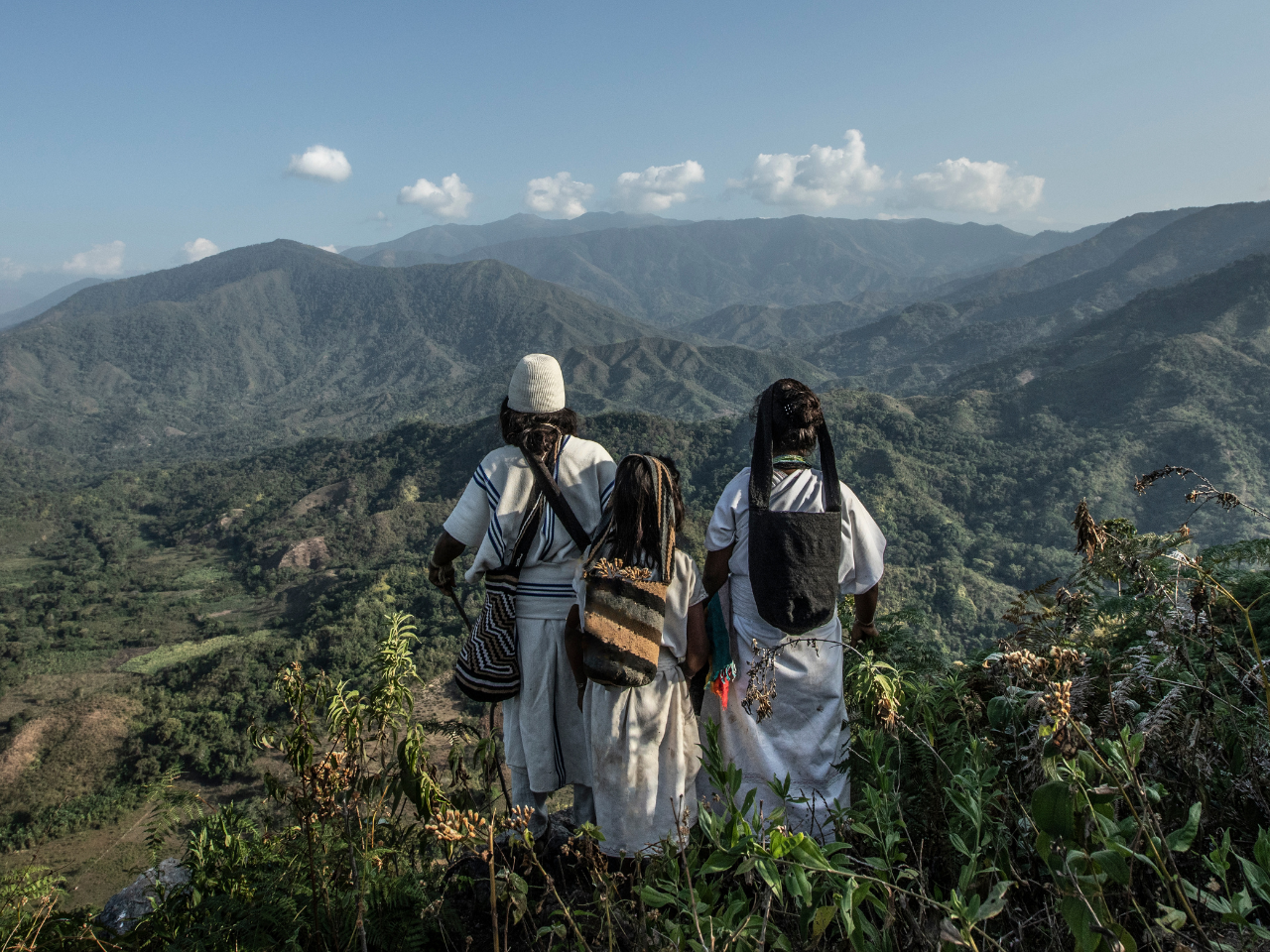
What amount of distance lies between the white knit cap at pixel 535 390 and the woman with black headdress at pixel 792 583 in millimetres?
676

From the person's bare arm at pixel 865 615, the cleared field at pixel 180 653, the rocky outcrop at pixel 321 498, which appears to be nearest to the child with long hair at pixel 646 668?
the person's bare arm at pixel 865 615

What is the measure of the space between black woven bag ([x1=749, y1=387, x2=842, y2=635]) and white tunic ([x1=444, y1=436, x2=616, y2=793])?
1.67ft

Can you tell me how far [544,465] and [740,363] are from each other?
101 metres

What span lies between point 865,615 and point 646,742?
0.92 metres

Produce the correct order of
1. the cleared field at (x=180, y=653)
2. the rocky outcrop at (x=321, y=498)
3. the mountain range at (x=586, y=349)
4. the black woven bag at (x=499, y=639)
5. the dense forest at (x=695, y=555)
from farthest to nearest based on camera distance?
1. the mountain range at (x=586, y=349)
2. the rocky outcrop at (x=321, y=498)
3. the cleared field at (x=180, y=653)
4. the black woven bag at (x=499, y=639)
5. the dense forest at (x=695, y=555)

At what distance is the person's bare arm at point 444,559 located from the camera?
2.33 m

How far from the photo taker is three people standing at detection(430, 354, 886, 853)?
208 centimetres

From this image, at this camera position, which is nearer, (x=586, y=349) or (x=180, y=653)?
(x=180, y=653)

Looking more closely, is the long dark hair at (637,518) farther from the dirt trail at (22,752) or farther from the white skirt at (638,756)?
the dirt trail at (22,752)

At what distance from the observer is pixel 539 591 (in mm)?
2246

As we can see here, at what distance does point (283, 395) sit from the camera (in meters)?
118

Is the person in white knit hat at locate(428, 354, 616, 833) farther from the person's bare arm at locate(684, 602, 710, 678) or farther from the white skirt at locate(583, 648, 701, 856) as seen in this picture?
the person's bare arm at locate(684, 602, 710, 678)

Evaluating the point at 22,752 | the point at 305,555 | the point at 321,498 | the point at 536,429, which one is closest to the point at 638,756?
the point at 536,429

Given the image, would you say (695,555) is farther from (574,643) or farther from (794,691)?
(574,643)
